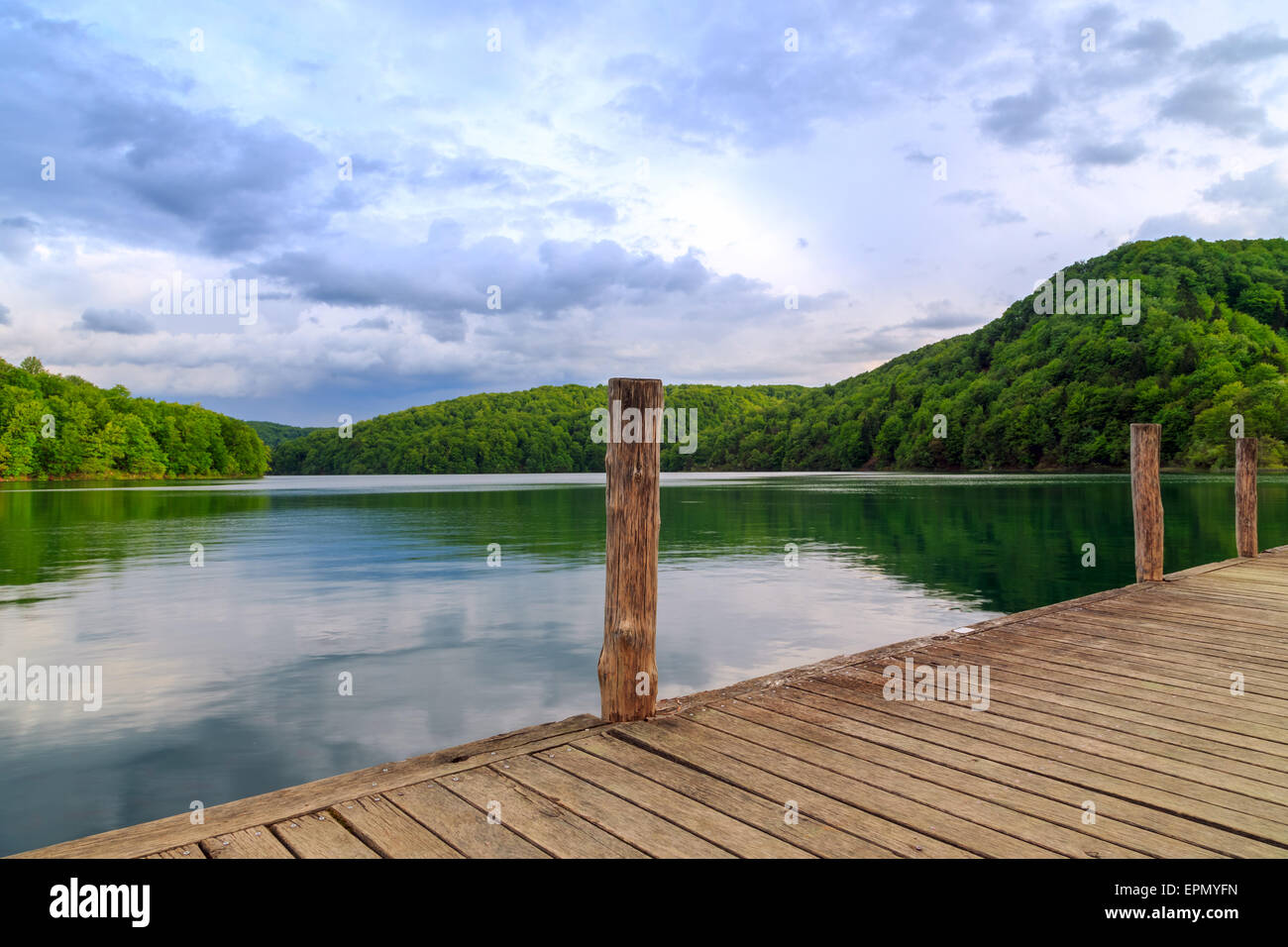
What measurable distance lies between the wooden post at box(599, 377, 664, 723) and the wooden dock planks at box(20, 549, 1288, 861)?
0.21 metres

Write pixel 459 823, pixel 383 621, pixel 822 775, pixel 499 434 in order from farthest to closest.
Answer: pixel 499 434, pixel 383 621, pixel 822 775, pixel 459 823

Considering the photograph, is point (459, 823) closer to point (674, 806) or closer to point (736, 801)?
point (674, 806)

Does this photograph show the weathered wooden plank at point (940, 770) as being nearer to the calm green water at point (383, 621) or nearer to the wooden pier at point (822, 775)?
the wooden pier at point (822, 775)

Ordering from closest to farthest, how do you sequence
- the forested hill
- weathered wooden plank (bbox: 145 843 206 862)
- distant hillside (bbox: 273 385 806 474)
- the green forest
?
1. weathered wooden plank (bbox: 145 843 206 862)
2. the green forest
3. the forested hill
4. distant hillside (bbox: 273 385 806 474)

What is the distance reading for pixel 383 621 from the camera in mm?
13336

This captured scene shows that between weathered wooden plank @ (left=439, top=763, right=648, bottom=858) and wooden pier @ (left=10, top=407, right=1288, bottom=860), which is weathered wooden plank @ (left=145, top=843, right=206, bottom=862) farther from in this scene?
weathered wooden plank @ (left=439, top=763, right=648, bottom=858)

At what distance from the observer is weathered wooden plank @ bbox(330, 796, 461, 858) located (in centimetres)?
288

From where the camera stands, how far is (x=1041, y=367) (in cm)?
9825

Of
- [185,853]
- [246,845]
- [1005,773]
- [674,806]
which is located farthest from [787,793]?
[185,853]

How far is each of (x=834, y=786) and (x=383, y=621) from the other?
11235 mm

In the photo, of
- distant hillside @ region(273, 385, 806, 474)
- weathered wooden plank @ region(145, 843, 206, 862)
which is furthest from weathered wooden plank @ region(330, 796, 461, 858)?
distant hillside @ region(273, 385, 806, 474)

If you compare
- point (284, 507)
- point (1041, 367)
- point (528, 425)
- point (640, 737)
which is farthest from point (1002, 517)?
point (528, 425)
